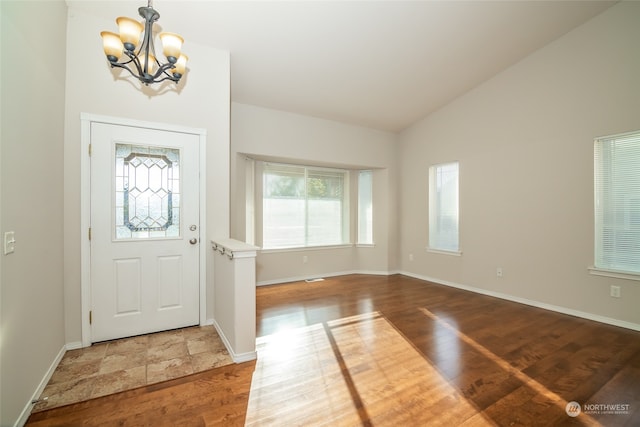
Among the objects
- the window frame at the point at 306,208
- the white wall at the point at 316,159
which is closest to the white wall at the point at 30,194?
the white wall at the point at 316,159

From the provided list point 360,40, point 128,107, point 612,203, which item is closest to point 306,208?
point 360,40

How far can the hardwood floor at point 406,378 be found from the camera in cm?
170

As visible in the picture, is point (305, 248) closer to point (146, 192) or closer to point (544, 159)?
point (146, 192)

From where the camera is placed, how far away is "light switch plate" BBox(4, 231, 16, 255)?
4.89ft

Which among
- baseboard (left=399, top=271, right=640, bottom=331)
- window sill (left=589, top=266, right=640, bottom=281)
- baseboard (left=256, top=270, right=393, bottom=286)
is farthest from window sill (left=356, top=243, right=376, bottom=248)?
window sill (left=589, top=266, right=640, bottom=281)

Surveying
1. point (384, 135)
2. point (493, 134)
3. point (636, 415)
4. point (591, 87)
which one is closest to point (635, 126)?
point (591, 87)

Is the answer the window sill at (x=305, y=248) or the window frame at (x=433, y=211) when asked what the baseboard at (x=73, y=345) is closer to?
the window sill at (x=305, y=248)

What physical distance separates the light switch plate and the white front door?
1.09 metres

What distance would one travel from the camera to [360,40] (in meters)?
3.29

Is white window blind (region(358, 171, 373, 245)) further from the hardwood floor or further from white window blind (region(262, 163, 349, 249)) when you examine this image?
the hardwood floor

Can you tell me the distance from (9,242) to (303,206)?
411cm

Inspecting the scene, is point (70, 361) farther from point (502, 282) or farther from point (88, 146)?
point (502, 282)

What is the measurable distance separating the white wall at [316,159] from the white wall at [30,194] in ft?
7.18

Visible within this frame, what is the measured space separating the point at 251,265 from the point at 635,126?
14.3 feet
